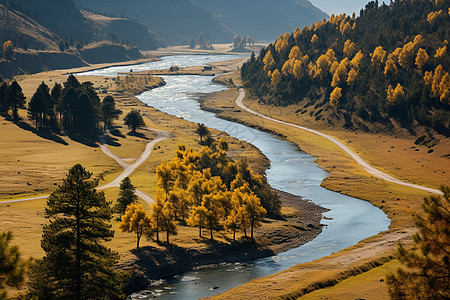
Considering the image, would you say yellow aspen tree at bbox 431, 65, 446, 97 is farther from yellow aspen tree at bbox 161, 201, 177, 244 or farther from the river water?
yellow aspen tree at bbox 161, 201, 177, 244

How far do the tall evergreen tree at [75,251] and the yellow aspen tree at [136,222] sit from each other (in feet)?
106

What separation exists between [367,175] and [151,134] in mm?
91213

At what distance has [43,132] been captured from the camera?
17212 cm

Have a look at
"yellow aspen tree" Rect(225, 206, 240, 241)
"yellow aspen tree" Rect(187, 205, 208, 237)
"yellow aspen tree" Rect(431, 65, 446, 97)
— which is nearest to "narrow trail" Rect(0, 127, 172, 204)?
"yellow aspen tree" Rect(187, 205, 208, 237)

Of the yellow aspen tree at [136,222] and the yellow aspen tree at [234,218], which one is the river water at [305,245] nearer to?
the yellow aspen tree at [234,218]

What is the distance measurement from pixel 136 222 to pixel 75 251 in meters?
33.5

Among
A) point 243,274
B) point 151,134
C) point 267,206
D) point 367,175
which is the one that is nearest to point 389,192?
point 367,175

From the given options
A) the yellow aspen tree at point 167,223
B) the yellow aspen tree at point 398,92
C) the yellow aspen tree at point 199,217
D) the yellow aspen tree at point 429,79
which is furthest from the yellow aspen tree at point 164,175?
the yellow aspen tree at point 429,79

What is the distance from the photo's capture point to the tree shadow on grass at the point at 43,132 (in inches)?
6550

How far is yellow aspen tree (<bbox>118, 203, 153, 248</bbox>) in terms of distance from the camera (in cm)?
8606

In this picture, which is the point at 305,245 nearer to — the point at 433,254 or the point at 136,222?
the point at 136,222

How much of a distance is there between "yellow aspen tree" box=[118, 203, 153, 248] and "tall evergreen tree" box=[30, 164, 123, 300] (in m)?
32.3

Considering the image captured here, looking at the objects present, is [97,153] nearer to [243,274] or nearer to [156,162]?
[156,162]

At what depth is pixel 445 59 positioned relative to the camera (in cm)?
19350
